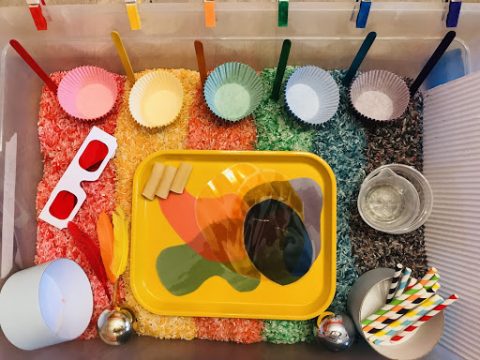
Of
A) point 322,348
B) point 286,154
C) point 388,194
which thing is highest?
point 286,154

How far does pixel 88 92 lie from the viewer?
1179mm

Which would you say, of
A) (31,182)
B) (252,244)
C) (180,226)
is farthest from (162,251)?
(31,182)

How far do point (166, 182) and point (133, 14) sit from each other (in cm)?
43

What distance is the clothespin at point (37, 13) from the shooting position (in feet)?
3.40

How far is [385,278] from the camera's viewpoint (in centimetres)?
100

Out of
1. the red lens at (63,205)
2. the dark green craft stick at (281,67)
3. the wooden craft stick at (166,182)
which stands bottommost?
the red lens at (63,205)

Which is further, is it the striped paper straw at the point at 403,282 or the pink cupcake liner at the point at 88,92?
the pink cupcake liner at the point at 88,92

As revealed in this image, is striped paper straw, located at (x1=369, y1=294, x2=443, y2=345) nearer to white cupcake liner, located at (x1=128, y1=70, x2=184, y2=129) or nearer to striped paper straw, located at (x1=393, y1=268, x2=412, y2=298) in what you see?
striped paper straw, located at (x1=393, y1=268, x2=412, y2=298)

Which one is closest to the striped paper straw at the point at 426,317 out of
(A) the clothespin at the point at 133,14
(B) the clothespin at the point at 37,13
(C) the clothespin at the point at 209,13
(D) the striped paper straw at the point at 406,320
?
(D) the striped paper straw at the point at 406,320

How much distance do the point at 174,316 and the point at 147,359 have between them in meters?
0.12

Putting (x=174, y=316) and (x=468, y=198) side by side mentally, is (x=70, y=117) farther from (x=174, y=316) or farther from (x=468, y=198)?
(x=468, y=198)

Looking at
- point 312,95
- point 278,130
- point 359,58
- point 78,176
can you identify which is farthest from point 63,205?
point 359,58

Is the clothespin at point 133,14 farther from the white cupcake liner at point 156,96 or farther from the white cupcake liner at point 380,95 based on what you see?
the white cupcake liner at point 380,95

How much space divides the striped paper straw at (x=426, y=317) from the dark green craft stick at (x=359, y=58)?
597 mm
